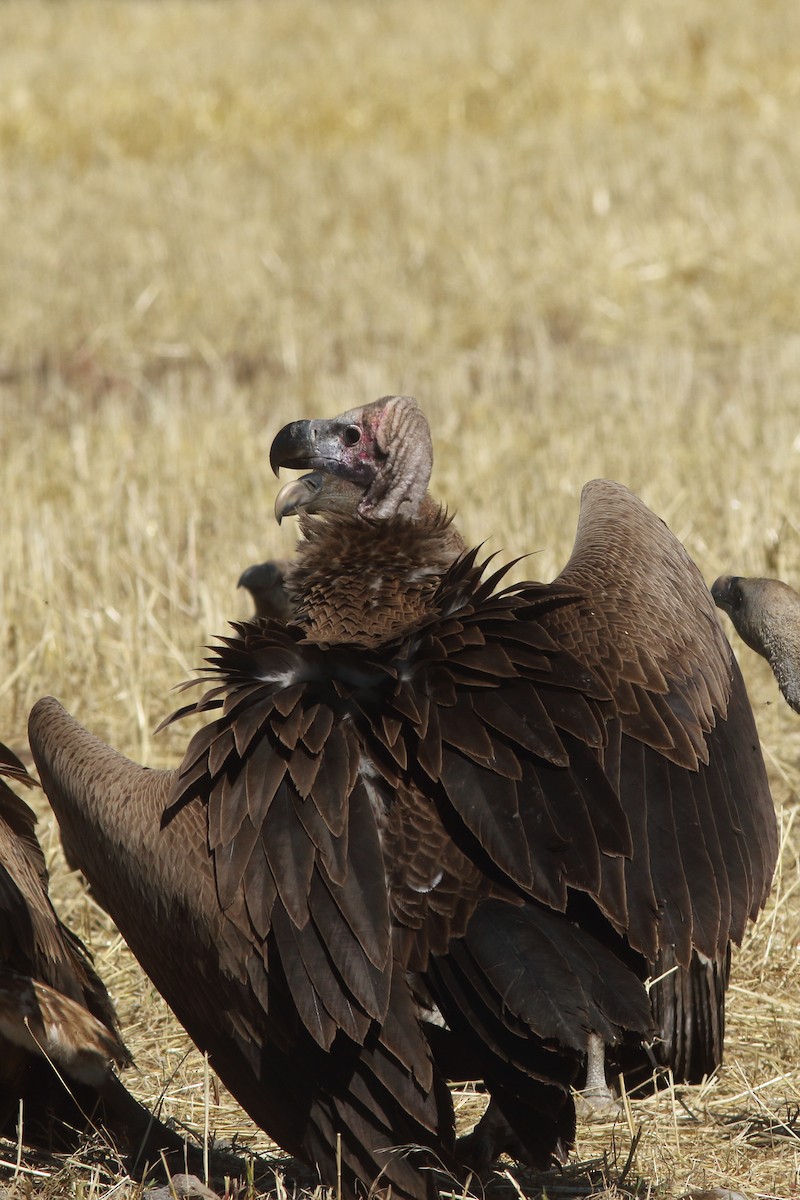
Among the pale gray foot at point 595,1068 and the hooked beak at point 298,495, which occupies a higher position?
the hooked beak at point 298,495

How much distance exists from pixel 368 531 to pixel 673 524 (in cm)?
351

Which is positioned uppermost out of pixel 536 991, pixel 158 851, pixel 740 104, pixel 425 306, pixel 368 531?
pixel 740 104

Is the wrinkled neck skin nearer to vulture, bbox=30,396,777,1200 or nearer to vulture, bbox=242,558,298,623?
vulture, bbox=30,396,777,1200

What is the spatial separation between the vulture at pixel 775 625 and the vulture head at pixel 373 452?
2.89 feet

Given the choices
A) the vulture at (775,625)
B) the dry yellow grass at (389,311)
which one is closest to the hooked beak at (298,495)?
the vulture at (775,625)

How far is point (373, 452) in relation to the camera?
4.26 metres

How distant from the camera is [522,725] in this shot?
10.3ft

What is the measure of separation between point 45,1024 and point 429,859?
981 millimetres

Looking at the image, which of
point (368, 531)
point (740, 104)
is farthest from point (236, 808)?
point (740, 104)

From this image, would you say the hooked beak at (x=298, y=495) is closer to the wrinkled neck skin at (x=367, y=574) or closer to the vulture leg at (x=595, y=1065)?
the wrinkled neck skin at (x=367, y=574)

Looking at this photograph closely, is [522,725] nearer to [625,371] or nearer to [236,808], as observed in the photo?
[236,808]

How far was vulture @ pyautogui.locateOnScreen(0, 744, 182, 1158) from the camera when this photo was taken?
350cm

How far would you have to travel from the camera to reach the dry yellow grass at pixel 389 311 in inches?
237

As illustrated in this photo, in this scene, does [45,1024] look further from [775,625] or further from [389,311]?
[389,311]
